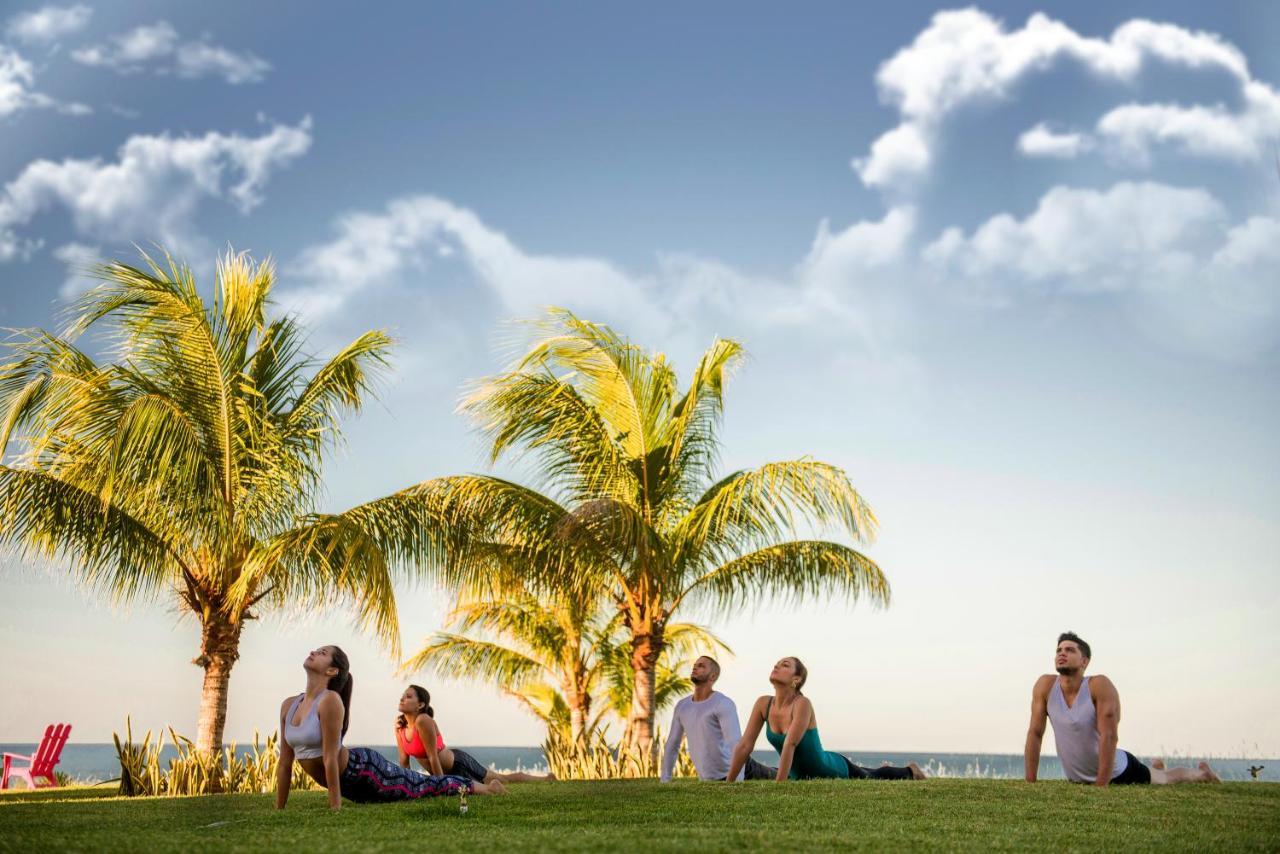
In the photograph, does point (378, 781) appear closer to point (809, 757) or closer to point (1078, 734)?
point (809, 757)

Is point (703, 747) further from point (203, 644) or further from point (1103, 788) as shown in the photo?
point (203, 644)

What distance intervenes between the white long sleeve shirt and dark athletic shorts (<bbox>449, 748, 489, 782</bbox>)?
2136 mm

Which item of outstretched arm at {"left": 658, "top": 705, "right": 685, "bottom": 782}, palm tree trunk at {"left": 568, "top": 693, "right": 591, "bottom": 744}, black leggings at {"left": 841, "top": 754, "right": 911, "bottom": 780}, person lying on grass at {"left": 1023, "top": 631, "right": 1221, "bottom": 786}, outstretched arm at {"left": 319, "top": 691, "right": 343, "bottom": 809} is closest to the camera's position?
outstretched arm at {"left": 319, "top": 691, "right": 343, "bottom": 809}

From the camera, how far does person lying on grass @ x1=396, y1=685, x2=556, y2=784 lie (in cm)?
1030

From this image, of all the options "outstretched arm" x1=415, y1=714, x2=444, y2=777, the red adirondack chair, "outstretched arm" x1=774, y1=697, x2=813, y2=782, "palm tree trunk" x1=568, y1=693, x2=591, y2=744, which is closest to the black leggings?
"outstretched arm" x1=774, y1=697, x2=813, y2=782

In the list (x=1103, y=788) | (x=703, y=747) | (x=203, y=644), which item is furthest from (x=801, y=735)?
(x=203, y=644)

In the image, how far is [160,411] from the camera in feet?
45.5

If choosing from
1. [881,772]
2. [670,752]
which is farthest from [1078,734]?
[670,752]

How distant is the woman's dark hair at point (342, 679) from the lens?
7668 millimetres

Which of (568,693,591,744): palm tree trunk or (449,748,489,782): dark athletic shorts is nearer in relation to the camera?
(449,748,489,782): dark athletic shorts

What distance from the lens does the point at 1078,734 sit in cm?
892

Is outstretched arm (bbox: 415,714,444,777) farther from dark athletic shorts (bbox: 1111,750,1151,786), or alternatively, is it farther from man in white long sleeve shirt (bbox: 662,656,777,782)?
dark athletic shorts (bbox: 1111,750,1151,786)

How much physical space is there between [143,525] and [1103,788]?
11740 mm

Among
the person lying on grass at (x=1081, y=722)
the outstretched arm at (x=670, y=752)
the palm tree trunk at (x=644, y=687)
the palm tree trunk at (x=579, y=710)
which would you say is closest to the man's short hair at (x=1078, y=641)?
the person lying on grass at (x=1081, y=722)
